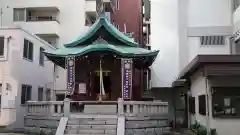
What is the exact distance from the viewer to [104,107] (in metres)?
18.2

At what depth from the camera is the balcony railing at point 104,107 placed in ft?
52.4

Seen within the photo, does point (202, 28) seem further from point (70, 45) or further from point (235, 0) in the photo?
point (70, 45)

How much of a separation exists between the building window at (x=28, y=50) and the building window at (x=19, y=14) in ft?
33.6

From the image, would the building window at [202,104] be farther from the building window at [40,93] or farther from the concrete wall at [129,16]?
the concrete wall at [129,16]

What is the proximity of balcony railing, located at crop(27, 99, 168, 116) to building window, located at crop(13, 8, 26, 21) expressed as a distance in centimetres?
1560

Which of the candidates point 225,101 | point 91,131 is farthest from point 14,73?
point 225,101

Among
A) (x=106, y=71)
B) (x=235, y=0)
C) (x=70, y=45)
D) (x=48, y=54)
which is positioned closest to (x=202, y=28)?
(x=235, y=0)

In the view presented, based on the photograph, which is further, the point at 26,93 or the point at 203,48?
the point at 203,48

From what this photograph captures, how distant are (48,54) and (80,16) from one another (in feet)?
41.5

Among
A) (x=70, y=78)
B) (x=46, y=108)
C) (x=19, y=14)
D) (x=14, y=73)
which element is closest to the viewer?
(x=46, y=108)

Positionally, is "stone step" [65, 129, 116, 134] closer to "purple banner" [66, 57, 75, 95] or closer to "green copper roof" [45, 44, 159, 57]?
"purple banner" [66, 57, 75, 95]

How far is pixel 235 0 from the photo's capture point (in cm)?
2362

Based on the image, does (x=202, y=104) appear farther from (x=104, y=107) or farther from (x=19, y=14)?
(x=19, y=14)

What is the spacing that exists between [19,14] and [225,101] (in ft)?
76.0
